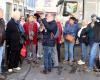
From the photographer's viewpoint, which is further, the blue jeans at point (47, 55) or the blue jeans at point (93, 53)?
the blue jeans at point (93, 53)

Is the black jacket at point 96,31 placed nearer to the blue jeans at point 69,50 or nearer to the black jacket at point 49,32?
the black jacket at point 49,32

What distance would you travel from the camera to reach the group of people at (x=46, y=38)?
13492mm

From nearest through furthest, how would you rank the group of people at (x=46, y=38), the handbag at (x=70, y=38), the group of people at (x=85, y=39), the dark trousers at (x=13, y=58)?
the group of people at (x=46, y=38) → the dark trousers at (x=13, y=58) → the group of people at (x=85, y=39) → the handbag at (x=70, y=38)

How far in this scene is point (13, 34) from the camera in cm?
1352

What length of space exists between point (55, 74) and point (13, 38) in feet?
5.73

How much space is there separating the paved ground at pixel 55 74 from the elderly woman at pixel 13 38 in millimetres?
471

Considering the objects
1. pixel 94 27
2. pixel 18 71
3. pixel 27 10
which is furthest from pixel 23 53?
pixel 27 10

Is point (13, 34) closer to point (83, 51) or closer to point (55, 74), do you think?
point (55, 74)

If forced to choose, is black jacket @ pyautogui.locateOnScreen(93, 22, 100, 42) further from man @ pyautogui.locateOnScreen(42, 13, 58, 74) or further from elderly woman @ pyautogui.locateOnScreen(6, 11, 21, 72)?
elderly woman @ pyautogui.locateOnScreen(6, 11, 21, 72)

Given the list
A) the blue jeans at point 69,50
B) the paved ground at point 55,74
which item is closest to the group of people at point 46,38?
the blue jeans at point 69,50

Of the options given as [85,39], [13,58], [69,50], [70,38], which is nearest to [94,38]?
[85,39]

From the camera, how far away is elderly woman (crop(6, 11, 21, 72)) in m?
13.5

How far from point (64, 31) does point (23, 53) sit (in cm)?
219

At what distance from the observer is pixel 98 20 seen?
1481 cm
